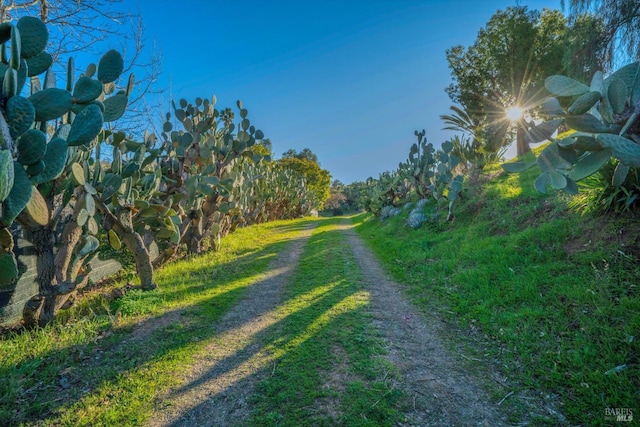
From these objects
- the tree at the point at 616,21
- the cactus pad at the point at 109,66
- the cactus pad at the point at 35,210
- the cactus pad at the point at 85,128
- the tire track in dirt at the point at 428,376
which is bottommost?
the tire track in dirt at the point at 428,376

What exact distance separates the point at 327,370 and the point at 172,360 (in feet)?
4.69

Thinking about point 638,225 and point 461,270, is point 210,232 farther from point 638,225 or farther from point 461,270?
point 638,225

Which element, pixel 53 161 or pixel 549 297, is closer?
pixel 53 161

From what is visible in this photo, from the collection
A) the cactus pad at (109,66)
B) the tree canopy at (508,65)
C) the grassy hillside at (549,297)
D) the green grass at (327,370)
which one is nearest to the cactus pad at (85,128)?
the cactus pad at (109,66)

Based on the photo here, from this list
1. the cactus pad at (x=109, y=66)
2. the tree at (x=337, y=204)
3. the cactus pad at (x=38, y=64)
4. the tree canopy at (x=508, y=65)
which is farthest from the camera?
the tree at (x=337, y=204)

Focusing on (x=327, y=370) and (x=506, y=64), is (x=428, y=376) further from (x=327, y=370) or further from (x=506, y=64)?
(x=506, y=64)

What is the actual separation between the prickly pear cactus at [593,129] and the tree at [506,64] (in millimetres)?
14465

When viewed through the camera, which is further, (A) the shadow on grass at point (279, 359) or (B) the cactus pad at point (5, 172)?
(A) the shadow on grass at point (279, 359)

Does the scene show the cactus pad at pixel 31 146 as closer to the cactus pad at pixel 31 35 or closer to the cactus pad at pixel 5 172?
the cactus pad at pixel 5 172

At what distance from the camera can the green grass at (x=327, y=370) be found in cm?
187

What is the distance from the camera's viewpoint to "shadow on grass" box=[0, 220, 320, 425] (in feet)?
6.54

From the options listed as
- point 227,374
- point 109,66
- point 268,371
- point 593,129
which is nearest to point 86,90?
point 109,66

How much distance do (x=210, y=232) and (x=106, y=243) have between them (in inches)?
79.7

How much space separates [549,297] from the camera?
293cm
